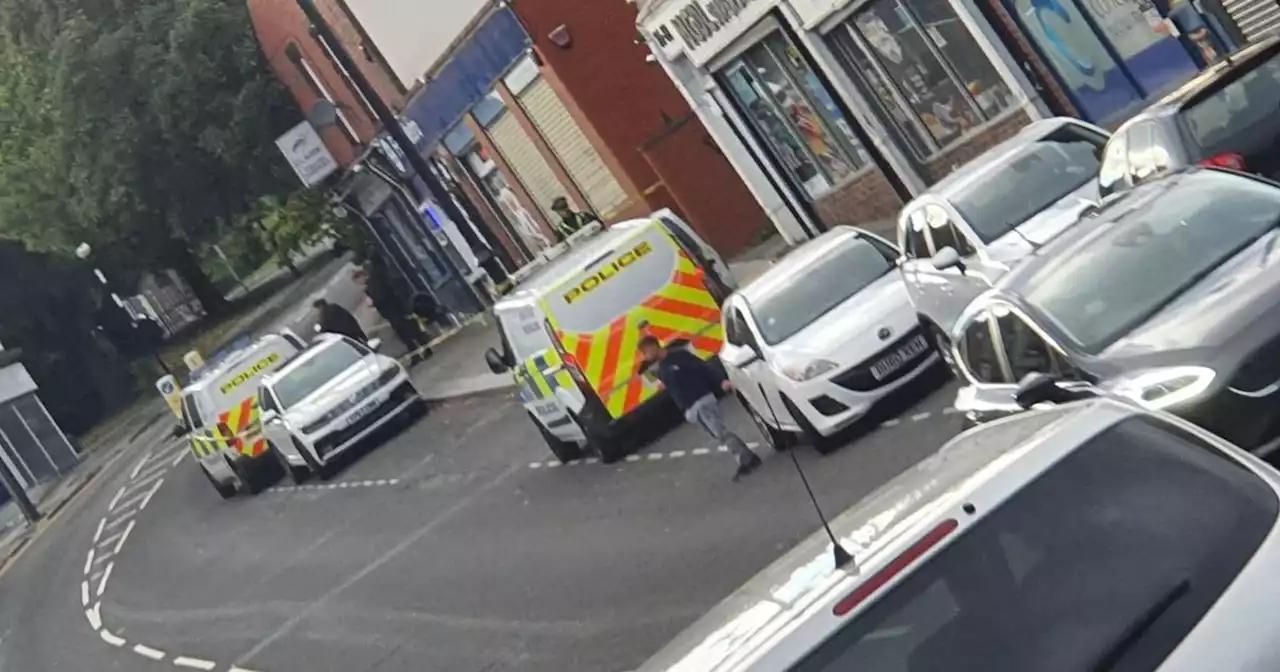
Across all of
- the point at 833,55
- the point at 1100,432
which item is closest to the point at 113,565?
the point at 833,55

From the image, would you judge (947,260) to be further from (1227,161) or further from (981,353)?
(981,353)

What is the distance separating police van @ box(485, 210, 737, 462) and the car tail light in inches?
522

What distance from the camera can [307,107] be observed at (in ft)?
159

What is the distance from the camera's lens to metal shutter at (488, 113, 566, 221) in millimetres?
35812

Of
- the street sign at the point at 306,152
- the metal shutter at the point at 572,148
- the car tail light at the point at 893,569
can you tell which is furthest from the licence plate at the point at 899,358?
the street sign at the point at 306,152

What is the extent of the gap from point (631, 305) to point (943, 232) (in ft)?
14.3

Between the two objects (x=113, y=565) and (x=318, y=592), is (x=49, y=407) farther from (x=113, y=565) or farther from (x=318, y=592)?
(x=318, y=592)

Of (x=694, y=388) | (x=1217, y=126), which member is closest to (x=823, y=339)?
(x=694, y=388)

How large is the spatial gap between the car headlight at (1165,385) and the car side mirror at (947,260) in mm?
4690

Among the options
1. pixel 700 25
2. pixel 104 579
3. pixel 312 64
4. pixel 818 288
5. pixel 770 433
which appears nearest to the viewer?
pixel 770 433

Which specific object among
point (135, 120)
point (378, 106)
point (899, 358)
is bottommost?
point (899, 358)

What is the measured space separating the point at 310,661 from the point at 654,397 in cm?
413

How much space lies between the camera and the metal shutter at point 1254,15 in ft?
62.2

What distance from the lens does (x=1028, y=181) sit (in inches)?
562
